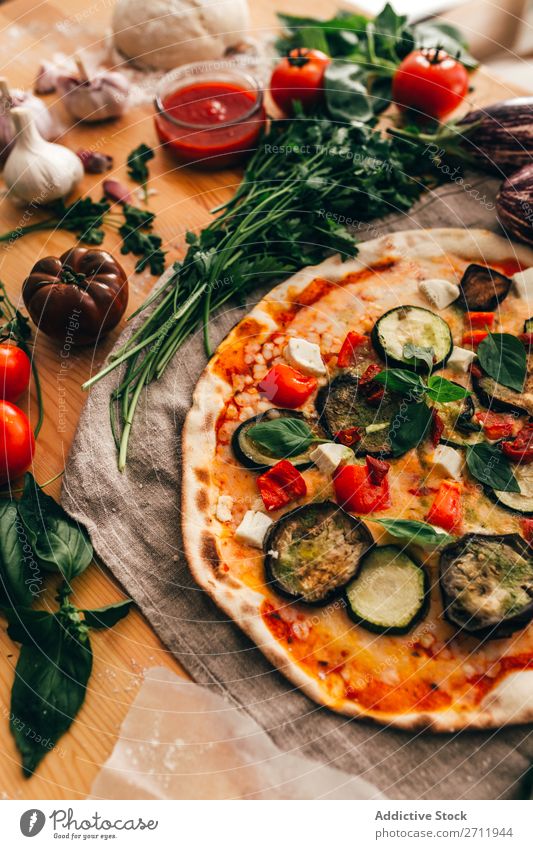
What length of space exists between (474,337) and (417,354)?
43 centimetres

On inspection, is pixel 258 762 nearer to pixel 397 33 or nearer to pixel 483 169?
pixel 483 169

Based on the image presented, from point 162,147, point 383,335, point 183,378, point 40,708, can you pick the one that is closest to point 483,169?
point 383,335

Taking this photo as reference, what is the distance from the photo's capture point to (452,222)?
4.47 m

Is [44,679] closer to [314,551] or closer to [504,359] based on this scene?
[314,551]

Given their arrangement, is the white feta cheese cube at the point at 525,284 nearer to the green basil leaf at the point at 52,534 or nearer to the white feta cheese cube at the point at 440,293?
the white feta cheese cube at the point at 440,293

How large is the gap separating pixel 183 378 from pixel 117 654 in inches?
55.8

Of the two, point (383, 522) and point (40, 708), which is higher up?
point (40, 708)

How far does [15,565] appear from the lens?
3.17 metres

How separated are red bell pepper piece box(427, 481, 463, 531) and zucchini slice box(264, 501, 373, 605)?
0.35 m

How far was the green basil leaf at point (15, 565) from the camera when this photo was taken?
315 cm

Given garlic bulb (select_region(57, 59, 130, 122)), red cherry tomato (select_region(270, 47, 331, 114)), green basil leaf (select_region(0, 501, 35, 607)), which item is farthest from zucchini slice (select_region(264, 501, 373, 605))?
garlic bulb (select_region(57, 59, 130, 122))

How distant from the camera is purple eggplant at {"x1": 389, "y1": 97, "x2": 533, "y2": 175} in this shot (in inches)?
178

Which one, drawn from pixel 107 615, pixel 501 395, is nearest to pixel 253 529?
pixel 107 615

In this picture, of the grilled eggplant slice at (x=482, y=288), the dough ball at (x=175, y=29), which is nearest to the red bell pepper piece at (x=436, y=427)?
the grilled eggplant slice at (x=482, y=288)
